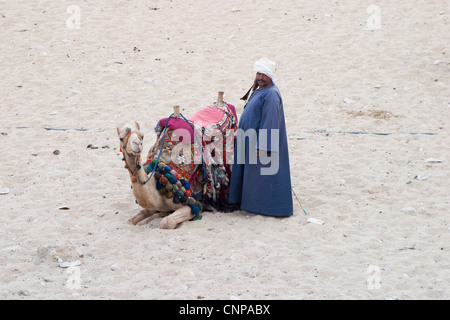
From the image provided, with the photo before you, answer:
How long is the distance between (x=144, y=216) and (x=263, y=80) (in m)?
1.81

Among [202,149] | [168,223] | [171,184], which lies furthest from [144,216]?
[202,149]

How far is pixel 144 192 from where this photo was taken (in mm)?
5852

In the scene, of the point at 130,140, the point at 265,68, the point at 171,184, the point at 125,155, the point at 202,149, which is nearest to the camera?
the point at 130,140

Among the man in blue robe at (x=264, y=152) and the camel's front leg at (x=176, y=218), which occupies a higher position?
the man in blue robe at (x=264, y=152)

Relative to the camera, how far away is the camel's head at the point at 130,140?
5.48m

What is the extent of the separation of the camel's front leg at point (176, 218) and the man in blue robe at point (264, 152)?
24.7 inches

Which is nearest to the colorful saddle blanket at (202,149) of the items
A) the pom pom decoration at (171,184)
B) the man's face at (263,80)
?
the pom pom decoration at (171,184)

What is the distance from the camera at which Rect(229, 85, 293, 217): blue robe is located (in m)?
6.23

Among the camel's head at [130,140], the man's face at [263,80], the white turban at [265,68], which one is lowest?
the camel's head at [130,140]

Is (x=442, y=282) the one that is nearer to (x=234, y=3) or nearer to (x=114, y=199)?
(x=114, y=199)

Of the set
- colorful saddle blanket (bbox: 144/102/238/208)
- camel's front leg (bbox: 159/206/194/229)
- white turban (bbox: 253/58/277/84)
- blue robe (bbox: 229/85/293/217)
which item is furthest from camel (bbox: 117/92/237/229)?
white turban (bbox: 253/58/277/84)

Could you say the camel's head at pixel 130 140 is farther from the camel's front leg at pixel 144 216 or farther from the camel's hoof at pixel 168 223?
the camel's front leg at pixel 144 216

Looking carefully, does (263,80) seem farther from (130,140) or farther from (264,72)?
(130,140)

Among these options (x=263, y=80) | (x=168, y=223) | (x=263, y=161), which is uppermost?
(x=263, y=80)
